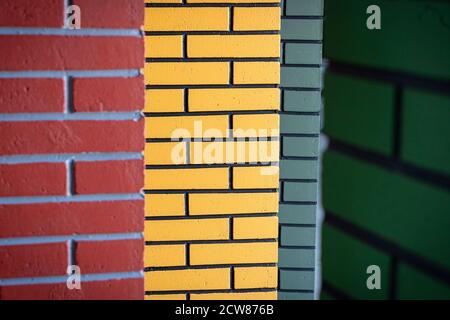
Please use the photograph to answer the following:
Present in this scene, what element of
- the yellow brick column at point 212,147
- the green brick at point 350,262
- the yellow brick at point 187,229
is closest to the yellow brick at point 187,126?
the yellow brick column at point 212,147

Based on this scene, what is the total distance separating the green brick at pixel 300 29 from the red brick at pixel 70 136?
4.14 feet

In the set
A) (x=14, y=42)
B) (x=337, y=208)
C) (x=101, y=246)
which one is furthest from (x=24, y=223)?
(x=337, y=208)

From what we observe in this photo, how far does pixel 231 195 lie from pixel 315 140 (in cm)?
53

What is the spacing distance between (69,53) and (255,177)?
944 mm

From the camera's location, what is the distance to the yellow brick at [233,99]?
1.74 metres

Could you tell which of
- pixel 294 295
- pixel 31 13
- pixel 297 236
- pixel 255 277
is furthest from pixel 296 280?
pixel 31 13

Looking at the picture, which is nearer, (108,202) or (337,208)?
(337,208)

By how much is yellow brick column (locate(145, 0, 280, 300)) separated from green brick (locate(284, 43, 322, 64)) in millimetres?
409

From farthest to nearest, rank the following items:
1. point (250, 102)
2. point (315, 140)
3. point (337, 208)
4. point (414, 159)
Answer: point (315, 140) → point (250, 102) → point (337, 208) → point (414, 159)

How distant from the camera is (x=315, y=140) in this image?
216 cm

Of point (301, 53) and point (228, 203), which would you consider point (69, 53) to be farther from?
point (301, 53)

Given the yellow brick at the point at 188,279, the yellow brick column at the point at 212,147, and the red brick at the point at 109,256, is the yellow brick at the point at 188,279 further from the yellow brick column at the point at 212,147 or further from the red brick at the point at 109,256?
the red brick at the point at 109,256

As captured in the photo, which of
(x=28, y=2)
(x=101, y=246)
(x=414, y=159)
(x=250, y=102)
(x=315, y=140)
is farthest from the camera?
(x=315, y=140)
